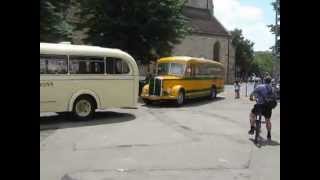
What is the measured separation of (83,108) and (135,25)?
14.1 metres

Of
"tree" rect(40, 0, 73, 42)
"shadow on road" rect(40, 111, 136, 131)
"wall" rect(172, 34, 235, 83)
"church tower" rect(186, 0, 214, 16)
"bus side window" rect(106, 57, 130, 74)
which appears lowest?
"shadow on road" rect(40, 111, 136, 131)

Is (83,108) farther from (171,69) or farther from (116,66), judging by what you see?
(171,69)

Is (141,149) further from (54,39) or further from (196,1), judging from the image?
(196,1)

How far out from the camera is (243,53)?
101 meters

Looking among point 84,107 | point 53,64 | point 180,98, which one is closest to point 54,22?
point 53,64

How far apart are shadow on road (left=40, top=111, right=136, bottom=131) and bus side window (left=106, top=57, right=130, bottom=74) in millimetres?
1704

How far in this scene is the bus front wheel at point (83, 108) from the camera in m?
18.2

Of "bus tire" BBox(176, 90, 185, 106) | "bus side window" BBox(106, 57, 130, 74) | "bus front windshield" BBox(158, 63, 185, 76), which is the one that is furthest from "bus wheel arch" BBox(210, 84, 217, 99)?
"bus side window" BBox(106, 57, 130, 74)

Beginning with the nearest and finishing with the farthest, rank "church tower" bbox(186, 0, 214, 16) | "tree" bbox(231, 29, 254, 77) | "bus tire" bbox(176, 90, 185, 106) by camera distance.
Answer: "bus tire" bbox(176, 90, 185, 106) → "church tower" bbox(186, 0, 214, 16) → "tree" bbox(231, 29, 254, 77)

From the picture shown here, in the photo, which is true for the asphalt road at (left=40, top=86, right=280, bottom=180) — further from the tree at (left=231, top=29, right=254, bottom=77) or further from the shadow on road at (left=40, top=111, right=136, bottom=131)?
the tree at (left=231, top=29, right=254, bottom=77)

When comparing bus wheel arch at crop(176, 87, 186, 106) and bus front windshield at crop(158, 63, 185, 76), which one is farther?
bus front windshield at crop(158, 63, 185, 76)

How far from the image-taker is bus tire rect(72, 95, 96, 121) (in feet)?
59.7

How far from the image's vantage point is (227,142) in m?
13.5
